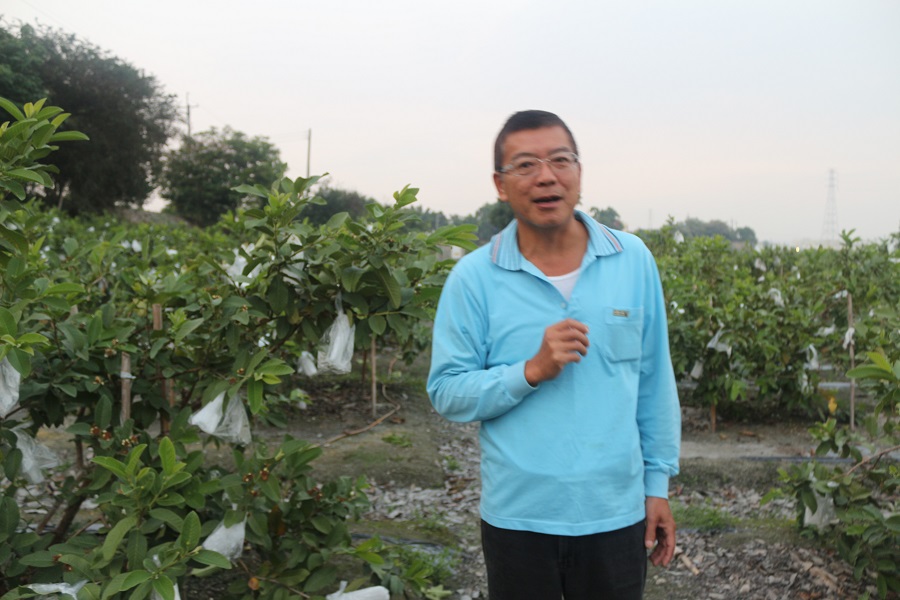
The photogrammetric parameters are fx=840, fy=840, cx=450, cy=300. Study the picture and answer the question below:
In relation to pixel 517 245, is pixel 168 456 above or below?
below

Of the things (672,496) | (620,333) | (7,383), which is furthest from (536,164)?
(672,496)

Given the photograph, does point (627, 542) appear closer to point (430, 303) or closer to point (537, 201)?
point (537, 201)

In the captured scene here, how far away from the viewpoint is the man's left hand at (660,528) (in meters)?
1.74

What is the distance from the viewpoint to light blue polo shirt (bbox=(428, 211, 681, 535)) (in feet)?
5.33

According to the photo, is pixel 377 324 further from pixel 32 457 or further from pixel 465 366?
pixel 32 457

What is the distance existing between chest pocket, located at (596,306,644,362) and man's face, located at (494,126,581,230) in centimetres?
21

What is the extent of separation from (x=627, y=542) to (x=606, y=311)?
18.1 inches

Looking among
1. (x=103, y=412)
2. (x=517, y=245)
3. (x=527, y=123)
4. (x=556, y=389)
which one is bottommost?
(x=103, y=412)

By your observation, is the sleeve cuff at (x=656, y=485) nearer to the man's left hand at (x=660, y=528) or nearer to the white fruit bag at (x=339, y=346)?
the man's left hand at (x=660, y=528)

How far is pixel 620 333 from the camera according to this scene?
1682 mm

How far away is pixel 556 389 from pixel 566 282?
0.23m

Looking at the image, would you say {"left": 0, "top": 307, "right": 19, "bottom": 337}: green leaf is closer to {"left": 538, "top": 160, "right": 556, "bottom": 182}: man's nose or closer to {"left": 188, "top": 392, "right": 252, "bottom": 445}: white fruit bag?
{"left": 188, "top": 392, "right": 252, "bottom": 445}: white fruit bag

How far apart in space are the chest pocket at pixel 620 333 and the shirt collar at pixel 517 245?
128mm

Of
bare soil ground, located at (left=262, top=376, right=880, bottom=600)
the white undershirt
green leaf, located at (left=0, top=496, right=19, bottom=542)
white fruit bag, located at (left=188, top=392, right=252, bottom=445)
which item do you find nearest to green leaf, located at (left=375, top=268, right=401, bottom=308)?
white fruit bag, located at (left=188, top=392, right=252, bottom=445)
